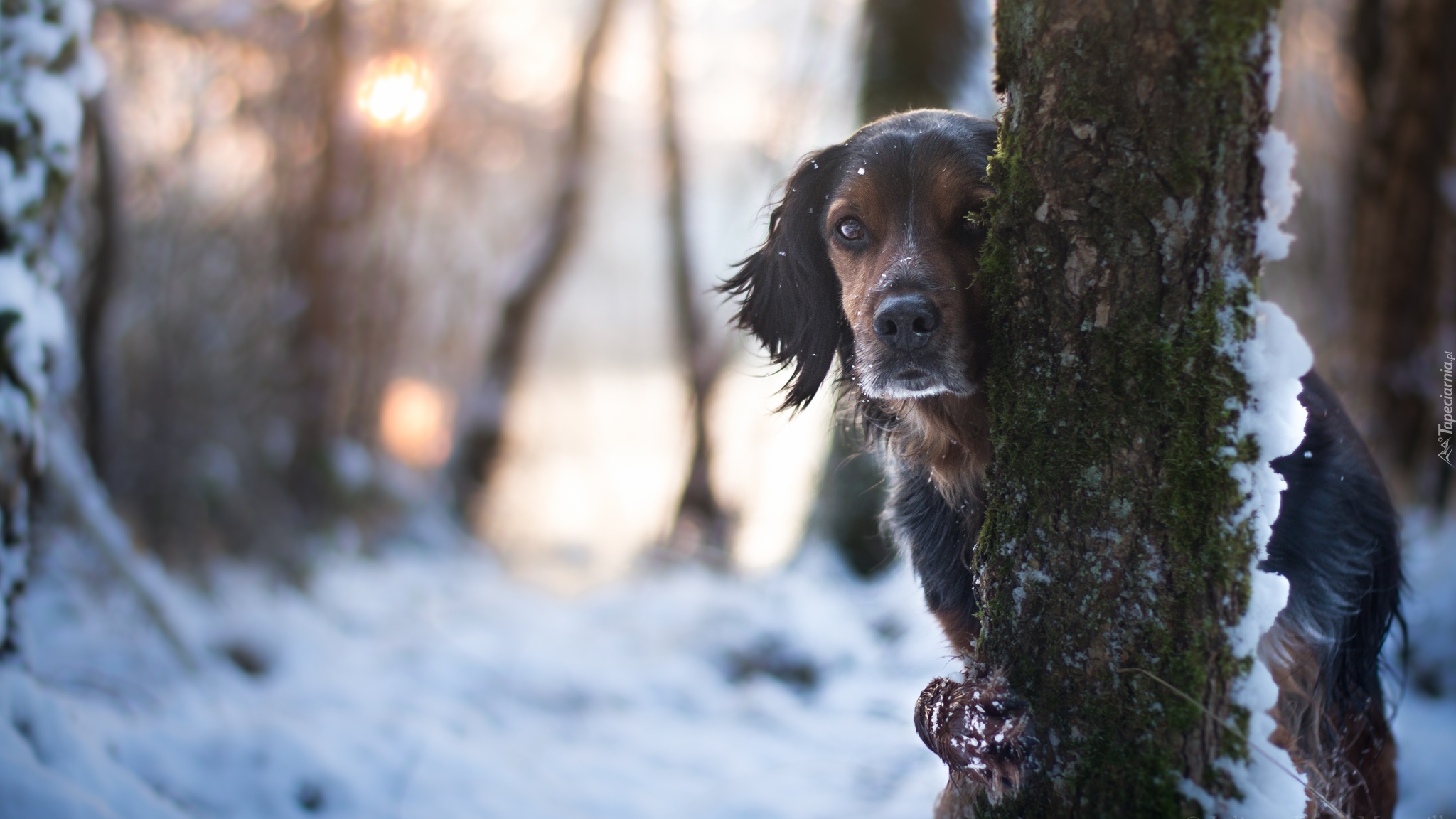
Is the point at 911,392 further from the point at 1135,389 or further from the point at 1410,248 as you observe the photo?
the point at 1410,248

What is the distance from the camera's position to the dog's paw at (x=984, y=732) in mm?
1924

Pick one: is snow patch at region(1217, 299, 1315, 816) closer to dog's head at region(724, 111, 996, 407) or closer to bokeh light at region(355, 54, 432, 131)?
dog's head at region(724, 111, 996, 407)

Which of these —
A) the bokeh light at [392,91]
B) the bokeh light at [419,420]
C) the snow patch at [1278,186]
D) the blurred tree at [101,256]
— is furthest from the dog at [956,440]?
the bokeh light at [419,420]

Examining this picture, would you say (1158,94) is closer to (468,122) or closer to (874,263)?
(874,263)

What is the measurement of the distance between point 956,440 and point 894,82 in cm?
429

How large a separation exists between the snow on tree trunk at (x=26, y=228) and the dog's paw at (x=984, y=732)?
310 centimetres

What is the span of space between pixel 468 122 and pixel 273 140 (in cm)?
527

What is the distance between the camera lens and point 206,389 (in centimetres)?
775

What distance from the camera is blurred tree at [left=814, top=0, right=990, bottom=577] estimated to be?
6.18 meters

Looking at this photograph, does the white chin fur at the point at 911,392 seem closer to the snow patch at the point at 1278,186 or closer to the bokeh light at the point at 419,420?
the snow patch at the point at 1278,186

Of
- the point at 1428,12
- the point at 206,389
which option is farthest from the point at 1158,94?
the point at 206,389

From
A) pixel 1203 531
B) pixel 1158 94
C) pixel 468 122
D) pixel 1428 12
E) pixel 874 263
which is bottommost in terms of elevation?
pixel 1203 531

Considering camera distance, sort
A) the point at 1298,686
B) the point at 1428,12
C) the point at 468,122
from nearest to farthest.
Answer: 1. the point at 1298,686
2. the point at 1428,12
3. the point at 468,122

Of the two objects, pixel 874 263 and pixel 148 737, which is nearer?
pixel 874 263
